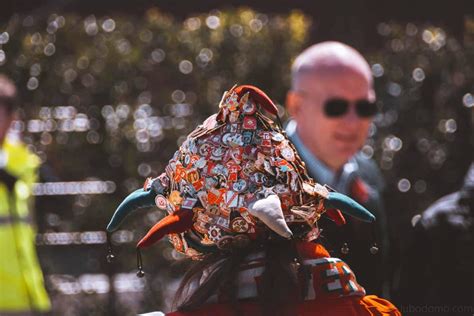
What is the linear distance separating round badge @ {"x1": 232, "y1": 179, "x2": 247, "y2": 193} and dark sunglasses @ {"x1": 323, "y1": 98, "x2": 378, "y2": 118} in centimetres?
216

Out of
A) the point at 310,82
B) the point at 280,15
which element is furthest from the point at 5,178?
the point at 280,15

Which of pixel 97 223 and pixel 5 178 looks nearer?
pixel 5 178

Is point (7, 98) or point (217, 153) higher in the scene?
point (7, 98)

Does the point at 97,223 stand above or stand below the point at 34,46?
below

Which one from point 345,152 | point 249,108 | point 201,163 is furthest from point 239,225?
point 345,152

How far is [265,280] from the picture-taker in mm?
2779

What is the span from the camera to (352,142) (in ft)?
16.3

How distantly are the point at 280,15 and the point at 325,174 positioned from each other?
8.08 ft

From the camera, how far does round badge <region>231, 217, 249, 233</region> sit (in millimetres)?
2811

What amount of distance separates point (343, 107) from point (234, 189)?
2.23m

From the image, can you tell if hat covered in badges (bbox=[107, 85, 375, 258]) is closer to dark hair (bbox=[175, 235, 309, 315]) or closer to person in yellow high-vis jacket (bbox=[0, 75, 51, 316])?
dark hair (bbox=[175, 235, 309, 315])

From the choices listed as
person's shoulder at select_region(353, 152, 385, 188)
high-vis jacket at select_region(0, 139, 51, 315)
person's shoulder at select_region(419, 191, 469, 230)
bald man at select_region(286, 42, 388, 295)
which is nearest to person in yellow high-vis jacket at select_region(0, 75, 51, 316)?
high-vis jacket at select_region(0, 139, 51, 315)

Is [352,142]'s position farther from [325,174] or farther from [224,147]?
[224,147]

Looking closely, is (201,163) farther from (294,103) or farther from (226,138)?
(294,103)
